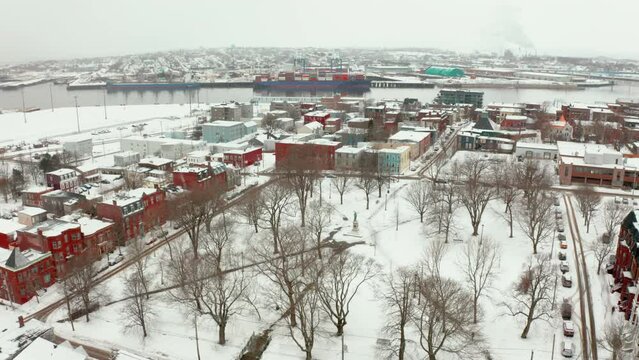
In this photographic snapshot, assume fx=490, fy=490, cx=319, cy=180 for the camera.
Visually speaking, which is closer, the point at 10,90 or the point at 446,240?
the point at 446,240

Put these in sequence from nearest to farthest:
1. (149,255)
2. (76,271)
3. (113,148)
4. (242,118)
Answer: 1. (76,271)
2. (149,255)
3. (113,148)
4. (242,118)

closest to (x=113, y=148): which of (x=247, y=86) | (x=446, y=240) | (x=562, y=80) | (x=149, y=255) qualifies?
(x=149, y=255)

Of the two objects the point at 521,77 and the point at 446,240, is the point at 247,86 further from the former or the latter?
the point at 446,240

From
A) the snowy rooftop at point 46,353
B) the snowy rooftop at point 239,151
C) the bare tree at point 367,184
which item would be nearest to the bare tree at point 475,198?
the bare tree at point 367,184

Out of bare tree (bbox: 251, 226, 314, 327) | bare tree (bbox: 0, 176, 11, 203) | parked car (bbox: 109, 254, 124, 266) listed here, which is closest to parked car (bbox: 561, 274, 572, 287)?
bare tree (bbox: 251, 226, 314, 327)

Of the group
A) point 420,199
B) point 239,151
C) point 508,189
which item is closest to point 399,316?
point 420,199

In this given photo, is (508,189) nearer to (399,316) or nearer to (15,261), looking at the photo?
(399,316)
